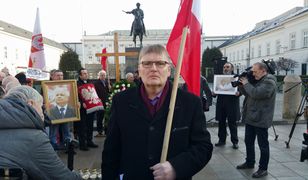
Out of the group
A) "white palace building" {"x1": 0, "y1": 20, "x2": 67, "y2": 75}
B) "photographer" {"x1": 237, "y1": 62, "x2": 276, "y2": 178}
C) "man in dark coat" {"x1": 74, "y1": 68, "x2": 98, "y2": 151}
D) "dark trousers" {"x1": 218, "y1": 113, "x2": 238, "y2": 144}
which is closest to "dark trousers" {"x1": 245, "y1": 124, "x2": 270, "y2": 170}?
"photographer" {"x1": 237, "y1": 62, "x2": 276, "y2": 178}

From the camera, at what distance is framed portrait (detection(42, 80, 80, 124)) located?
6.07m

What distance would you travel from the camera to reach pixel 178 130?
2104 millimetres

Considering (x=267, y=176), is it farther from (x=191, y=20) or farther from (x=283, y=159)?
(x=191, y=20)

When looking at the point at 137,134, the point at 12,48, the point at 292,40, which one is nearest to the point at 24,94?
the point at 137,134

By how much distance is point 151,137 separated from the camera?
206cm

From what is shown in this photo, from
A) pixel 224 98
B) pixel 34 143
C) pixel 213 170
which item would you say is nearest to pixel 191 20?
pixel 34 143

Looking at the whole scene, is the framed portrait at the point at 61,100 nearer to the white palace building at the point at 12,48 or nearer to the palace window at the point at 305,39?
the white palace building at the point at 12,48

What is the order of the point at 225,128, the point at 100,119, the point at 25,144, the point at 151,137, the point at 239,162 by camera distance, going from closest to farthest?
the point at 25,144 < the point at 151,137 < the point at 239,162 < the point at 225,128 < the point at 100,119

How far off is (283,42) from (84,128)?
178 feet

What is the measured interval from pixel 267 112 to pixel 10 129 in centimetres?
410

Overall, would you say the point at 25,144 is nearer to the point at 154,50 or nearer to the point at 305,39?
the point at 154,50

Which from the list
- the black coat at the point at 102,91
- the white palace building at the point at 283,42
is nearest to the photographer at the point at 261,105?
the black coat at the point at 102,91

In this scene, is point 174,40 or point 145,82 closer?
point 145,82

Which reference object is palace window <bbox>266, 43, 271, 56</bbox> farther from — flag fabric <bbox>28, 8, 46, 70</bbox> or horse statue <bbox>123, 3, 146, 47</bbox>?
flag fabric <bbox>28, 8, 46, 70</bbox>
